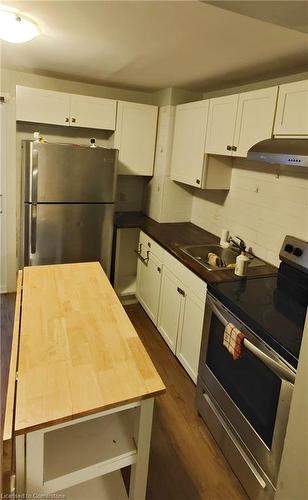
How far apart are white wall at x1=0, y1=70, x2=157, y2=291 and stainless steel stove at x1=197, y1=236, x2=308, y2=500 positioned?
8.08 ft

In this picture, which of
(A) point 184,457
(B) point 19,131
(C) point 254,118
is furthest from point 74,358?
(B) point 19,131

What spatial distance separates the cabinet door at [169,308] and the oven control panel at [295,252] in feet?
2.63

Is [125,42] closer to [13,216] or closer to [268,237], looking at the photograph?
[268,237]

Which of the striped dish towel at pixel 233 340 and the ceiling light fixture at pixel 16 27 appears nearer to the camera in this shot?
the striped dish towel at pixel 233 340

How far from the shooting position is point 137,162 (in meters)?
3.64

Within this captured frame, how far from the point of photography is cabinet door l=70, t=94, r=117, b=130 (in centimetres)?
329

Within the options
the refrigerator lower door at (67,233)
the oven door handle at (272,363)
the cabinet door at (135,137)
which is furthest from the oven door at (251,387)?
the cabinet door at (135,137)

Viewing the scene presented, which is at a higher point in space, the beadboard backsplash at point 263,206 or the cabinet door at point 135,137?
the cabinet door at point 135,137

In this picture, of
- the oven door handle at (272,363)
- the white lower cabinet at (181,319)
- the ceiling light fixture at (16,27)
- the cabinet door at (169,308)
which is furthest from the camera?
the cabinet door at (169,308)

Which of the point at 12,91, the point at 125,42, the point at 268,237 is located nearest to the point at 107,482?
the point at 268,237

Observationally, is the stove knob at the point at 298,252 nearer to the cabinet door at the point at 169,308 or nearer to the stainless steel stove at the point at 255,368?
the stainless steel stove at the point at 255,368

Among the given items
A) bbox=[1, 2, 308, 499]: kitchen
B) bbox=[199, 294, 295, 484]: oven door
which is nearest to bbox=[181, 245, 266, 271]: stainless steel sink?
bbox=[1, 2, 308, 499]: kitchen

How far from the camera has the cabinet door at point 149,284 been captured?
311 centimetres

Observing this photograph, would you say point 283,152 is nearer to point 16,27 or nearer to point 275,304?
point 275,304
